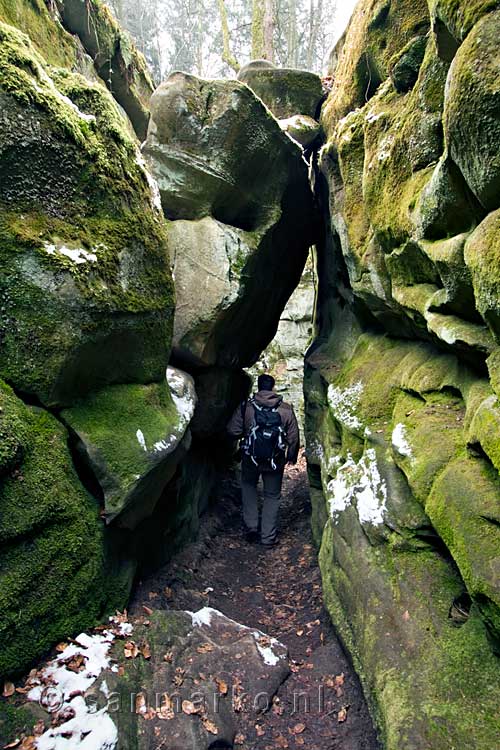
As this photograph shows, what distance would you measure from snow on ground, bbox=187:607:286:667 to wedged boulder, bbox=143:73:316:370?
13.6 ft

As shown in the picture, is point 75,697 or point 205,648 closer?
point 75,697

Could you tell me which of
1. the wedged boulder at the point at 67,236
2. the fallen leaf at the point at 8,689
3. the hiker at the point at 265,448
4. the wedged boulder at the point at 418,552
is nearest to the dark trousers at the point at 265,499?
the hiker at the point at 265,448

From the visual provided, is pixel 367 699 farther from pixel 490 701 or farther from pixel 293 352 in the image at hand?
pixel 293 352

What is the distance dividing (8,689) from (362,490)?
4.10m

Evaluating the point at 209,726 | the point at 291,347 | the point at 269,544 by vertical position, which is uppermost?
the point at 291,347

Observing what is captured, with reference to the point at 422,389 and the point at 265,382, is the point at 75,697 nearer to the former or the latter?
the point at 422,389

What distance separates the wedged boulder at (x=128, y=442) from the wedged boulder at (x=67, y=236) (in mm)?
259

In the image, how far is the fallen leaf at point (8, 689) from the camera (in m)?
3.88

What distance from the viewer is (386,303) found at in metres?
6.65

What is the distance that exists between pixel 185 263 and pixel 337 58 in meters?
5.83

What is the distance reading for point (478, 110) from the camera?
3.31 metres

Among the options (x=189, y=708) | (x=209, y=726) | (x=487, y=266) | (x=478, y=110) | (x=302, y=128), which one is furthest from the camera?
(x=302, y=128)

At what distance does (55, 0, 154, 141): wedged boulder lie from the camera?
858cm

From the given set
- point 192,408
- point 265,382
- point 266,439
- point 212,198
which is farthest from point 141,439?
point 212,198
